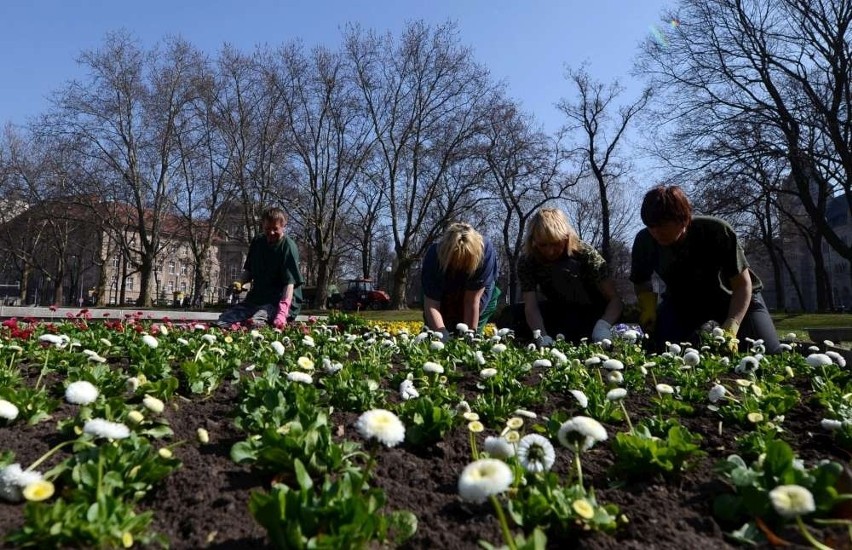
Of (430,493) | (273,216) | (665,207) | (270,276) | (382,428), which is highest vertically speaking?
(273,216)

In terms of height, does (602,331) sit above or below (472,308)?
below

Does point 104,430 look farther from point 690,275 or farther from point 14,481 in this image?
point 690,275

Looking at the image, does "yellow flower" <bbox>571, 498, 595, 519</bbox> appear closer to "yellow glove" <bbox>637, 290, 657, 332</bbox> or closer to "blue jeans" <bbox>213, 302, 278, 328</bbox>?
"yellow glove" <bbox>637, 290, 657, 332</bbox>

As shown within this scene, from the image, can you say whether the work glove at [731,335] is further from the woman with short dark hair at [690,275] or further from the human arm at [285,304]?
the human arm at [285,304]

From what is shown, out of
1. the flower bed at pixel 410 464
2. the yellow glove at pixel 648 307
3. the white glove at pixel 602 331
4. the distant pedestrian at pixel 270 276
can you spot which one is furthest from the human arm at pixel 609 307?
the distant pedestrian at pixel 270 276

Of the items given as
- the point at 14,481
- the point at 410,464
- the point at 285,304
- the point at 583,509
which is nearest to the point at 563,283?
the point at 285,304

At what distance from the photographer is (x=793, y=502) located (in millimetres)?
1249

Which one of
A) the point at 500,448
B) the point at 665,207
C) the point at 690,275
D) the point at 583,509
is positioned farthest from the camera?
the point at 690,275

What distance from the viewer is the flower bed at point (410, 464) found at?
132 cm

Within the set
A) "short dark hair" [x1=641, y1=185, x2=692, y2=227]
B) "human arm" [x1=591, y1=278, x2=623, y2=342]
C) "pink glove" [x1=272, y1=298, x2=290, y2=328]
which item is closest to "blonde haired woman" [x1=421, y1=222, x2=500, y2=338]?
"human arm" [x1=591, y1=278, x2=623, y2=342]

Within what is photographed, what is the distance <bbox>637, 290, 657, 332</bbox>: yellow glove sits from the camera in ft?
16.5

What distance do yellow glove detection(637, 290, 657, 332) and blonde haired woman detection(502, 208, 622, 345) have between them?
7.4 inches

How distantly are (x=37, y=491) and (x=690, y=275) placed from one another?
15.0 feet

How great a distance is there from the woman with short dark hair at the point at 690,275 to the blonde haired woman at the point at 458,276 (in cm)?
131
